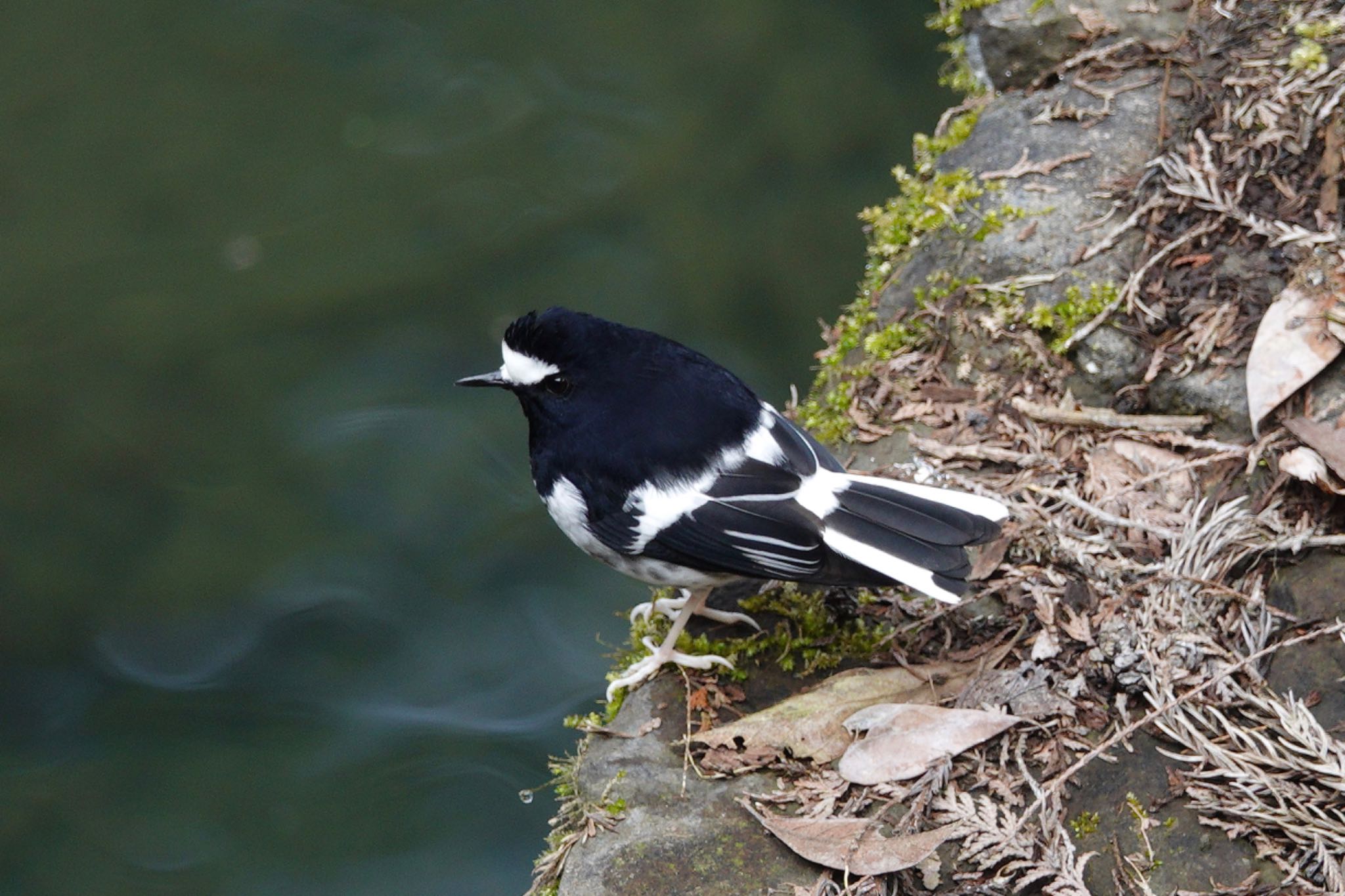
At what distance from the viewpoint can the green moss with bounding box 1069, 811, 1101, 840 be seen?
306cm

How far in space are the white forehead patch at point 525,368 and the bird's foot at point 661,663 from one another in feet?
3.11

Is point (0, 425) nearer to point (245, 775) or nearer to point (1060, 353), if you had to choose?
point (245, 775)

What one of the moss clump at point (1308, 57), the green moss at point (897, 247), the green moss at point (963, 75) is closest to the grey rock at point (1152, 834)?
the green moss at point (897, 247)

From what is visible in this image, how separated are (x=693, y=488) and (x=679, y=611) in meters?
0.52

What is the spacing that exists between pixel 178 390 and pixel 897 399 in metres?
4.73

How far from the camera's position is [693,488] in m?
3.62

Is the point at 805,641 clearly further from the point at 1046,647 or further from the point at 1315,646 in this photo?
Answer: the point at 1315,646

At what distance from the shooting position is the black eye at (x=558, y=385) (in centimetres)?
380

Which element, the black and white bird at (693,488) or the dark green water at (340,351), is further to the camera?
the dark green water at (340,351)

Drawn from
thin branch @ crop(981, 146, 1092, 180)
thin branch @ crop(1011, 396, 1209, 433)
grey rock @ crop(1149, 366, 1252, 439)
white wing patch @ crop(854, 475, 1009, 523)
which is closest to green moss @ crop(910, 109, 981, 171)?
thin branch @ crop(981, 146, 1092, 180)

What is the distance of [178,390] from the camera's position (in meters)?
7.11

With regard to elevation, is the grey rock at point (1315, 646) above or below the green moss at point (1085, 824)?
above

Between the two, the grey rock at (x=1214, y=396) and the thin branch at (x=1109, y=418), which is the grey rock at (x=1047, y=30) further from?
the thin branch at (x=1109, y=418)

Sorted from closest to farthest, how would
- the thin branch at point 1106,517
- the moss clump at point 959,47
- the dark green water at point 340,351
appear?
the thin branch at point 1106,517, the moss clump at point 959,47, the dark green water at point 340,351
